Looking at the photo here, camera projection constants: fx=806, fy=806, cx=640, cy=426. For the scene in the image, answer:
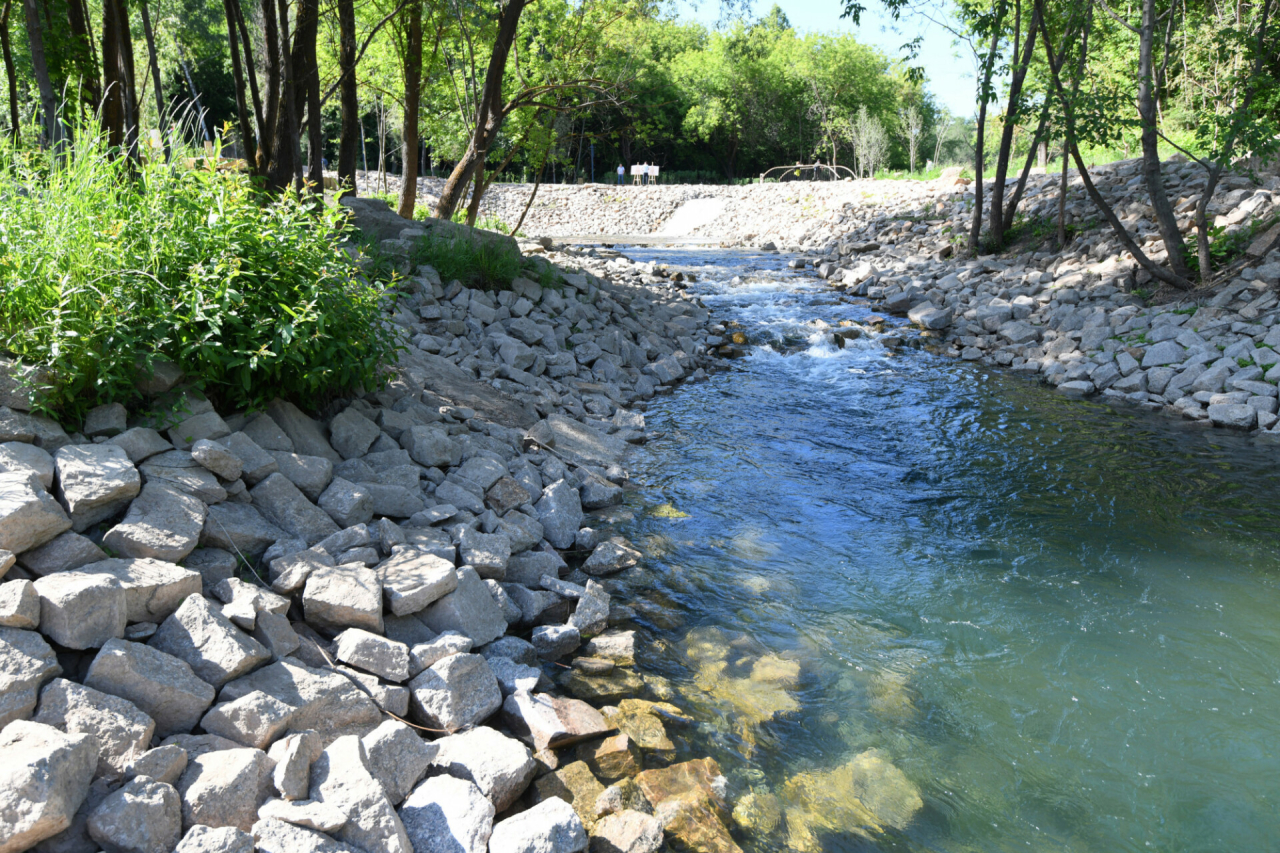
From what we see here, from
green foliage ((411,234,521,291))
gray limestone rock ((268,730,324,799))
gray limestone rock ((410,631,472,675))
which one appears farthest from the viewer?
green foliage ((411,234,521,291))

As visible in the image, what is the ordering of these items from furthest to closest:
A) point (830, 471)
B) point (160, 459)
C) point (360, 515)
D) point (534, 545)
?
point (830, 471) < point (534, 545) < point (360, 515) < point (160, 459)

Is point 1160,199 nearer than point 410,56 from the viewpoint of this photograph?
Yes

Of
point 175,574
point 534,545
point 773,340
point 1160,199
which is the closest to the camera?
point 175,574

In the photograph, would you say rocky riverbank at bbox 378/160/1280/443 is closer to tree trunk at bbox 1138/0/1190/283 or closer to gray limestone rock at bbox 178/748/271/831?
tree trunk at bbox 1138/0/1190/283

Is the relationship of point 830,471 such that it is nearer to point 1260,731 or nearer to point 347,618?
point 1260,731

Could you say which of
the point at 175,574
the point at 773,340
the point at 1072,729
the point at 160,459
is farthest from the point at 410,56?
the point at 1072,729

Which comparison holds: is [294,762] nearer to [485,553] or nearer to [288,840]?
[288,840]

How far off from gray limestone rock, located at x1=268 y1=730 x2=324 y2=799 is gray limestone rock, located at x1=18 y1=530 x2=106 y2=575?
3.43 feet

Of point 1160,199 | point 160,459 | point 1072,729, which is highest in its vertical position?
point 1160,199

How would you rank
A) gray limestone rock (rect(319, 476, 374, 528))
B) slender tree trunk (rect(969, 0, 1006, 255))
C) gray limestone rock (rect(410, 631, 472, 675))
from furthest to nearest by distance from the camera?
slender tree trunk (rect(969, 0, 1006, 255)), gray limestone rock (rect(319, 476, 374, 528)), gray limestone rock (rect(410, 631, 472, 675))

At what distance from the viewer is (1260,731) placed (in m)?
3.35

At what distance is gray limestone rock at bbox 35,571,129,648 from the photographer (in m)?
2.59

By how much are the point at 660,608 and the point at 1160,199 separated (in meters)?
8.98

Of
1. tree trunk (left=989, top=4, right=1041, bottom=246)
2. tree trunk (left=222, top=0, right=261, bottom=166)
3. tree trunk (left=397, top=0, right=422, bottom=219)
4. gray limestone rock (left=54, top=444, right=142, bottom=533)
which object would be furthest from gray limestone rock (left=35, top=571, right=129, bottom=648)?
tree trunk (left=989, top=4, right=1041, bottom=246)
